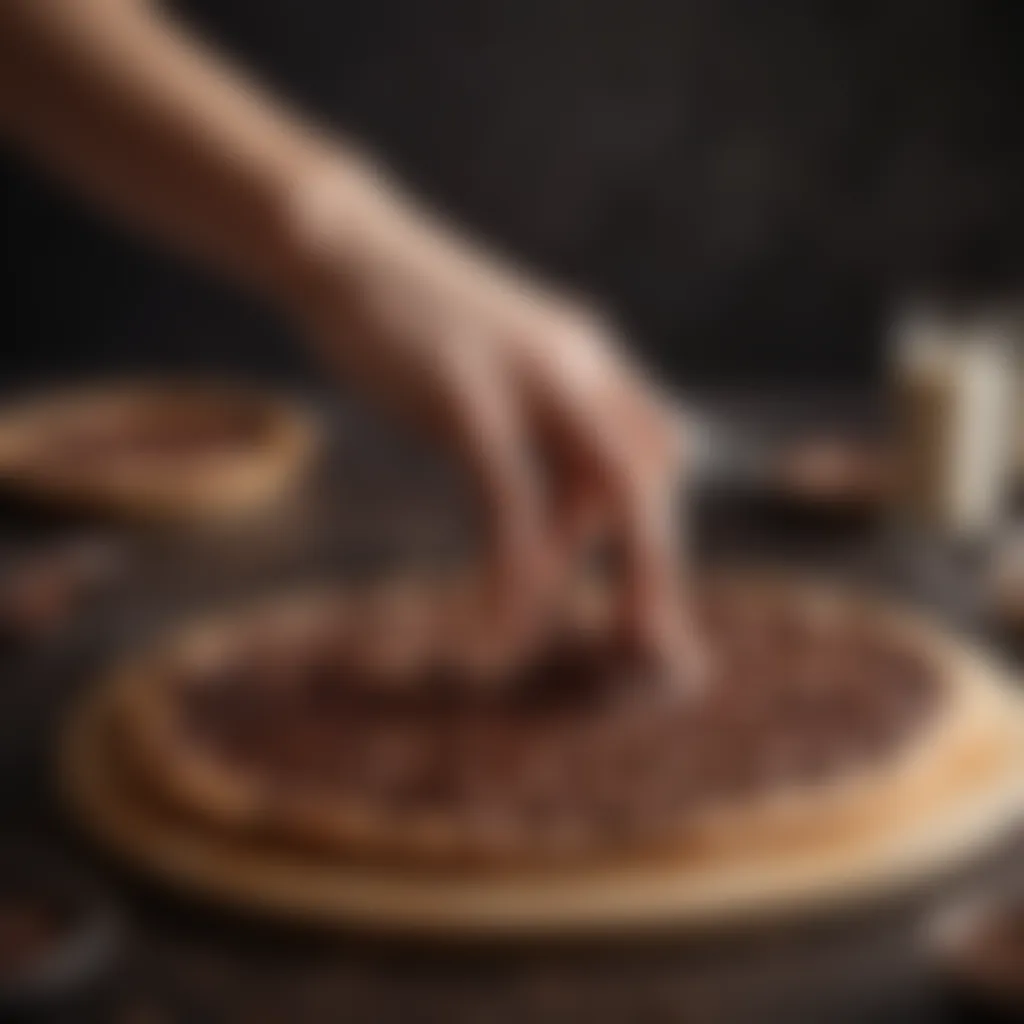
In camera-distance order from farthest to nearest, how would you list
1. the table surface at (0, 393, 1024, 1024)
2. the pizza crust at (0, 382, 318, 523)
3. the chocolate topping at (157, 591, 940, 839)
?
the pizza crust at (0, 382, 318, 523)
the chocolate topping at (157, 591, 940, 839)
the table surface at (0, 393, 1024, 1024)

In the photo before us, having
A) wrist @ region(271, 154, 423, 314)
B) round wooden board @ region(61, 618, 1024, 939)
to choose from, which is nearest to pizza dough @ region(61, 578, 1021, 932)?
round wooden board @ region(61, 618, 1024, 939)

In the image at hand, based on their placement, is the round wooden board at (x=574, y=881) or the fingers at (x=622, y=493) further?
the fingers at (x=622, y=493)

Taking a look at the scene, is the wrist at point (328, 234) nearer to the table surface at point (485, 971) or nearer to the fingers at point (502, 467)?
the fingers at point (502, 467)

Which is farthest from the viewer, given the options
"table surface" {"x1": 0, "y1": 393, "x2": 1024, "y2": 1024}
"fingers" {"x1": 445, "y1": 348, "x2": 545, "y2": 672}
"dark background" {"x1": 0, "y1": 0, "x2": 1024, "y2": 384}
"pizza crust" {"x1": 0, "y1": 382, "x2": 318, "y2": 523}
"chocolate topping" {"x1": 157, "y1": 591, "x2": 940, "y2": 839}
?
"dark background" {"x1": 0, "y1": 0, "x2": 1024, "y2": 384}

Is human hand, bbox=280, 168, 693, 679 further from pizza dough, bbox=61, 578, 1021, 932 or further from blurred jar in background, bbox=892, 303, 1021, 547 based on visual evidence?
blurred jar in background, bbox=892, 303, 1021, 547

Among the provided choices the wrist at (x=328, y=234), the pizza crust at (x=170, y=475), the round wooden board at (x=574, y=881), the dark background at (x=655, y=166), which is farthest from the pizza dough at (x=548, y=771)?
the dark background at (x=655, y=166)

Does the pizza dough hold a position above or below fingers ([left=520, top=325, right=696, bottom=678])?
below
